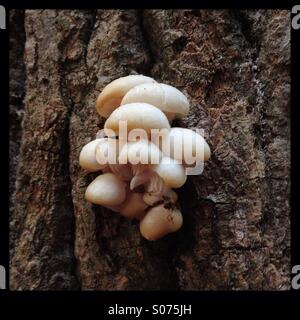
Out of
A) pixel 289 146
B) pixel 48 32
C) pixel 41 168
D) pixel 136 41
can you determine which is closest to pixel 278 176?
pixel 289 146

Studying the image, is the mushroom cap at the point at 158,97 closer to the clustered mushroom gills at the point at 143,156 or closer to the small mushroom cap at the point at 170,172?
the clustered mushroom gills at the point at 143,156

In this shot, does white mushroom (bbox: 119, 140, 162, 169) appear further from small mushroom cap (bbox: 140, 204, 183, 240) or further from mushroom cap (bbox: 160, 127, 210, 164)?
small mushroom cap (bbox: 140, 204, 183, 240)

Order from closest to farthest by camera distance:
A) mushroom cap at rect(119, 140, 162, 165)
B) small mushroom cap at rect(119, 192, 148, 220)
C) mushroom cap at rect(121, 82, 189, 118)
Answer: mushroom cap at rect(119, 140, 162, 165) < mushroom cap at rect(121, 82, 189, 118) < small mushroom cap at rect(119, 192, 148, 220)

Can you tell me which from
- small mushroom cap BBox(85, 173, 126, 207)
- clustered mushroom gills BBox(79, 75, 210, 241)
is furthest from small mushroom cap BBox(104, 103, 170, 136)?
small mushroom cap BBox(85, 173, 126, 207)

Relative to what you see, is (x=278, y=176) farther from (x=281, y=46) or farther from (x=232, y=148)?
(x=281, y=46)

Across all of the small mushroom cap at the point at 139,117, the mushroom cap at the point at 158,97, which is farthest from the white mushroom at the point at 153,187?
the mushroom cap at the point at 158,97
